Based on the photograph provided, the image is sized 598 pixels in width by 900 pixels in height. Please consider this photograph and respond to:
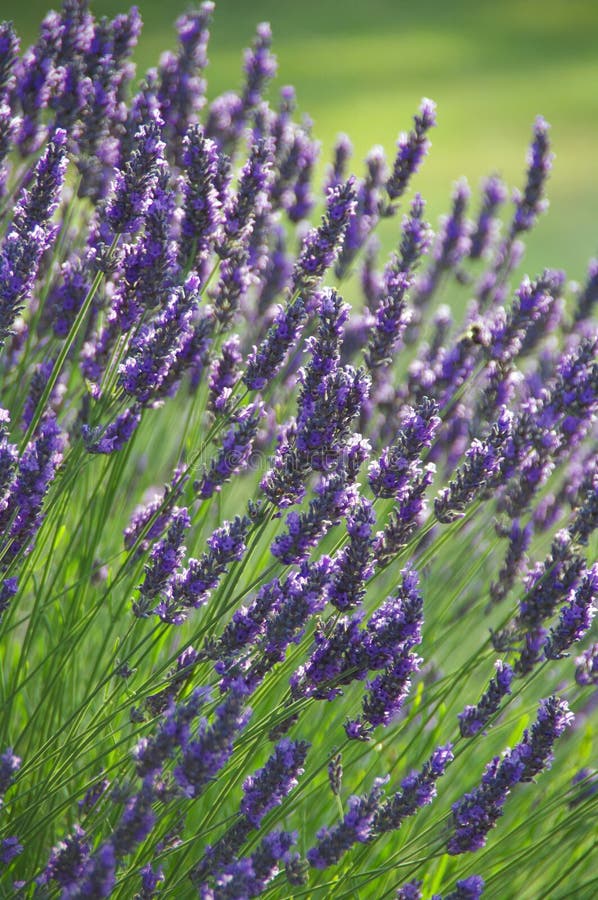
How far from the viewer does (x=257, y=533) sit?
8.16ft

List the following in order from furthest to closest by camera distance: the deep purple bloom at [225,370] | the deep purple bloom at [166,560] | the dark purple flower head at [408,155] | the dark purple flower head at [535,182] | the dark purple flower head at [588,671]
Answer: the dark purple flower head at [535,182], the dark purple flower head at [408,155], the deep purple bloom at [225,370], the dark purple flower head at [588,671], the deep purple bloom at [166,560]

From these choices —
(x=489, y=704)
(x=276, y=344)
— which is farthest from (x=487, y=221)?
(x=489, y=704)

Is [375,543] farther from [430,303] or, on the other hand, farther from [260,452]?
[430,303]

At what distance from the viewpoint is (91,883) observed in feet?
4.29

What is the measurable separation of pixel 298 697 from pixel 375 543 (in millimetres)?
322

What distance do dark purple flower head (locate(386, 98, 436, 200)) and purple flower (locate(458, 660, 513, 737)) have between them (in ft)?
5.11

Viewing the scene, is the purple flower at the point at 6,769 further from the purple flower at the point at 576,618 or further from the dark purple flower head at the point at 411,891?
the purple flower at the point at 576,618

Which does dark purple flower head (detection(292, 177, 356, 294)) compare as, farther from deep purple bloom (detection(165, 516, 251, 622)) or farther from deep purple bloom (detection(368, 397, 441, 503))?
deep purple bloom (detection(165, 516, 251, 622))

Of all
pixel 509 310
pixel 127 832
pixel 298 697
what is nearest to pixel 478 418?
pixel 509 310

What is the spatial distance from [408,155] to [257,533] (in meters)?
1.21

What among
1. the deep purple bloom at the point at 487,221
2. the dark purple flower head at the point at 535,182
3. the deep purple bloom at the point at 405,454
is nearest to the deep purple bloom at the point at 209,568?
the deep purple bloom at the point at 405,454

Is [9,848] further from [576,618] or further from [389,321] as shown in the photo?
[389,321]

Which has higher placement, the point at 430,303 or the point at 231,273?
the point at 430,303

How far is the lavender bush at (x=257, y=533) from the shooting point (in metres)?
1.72
